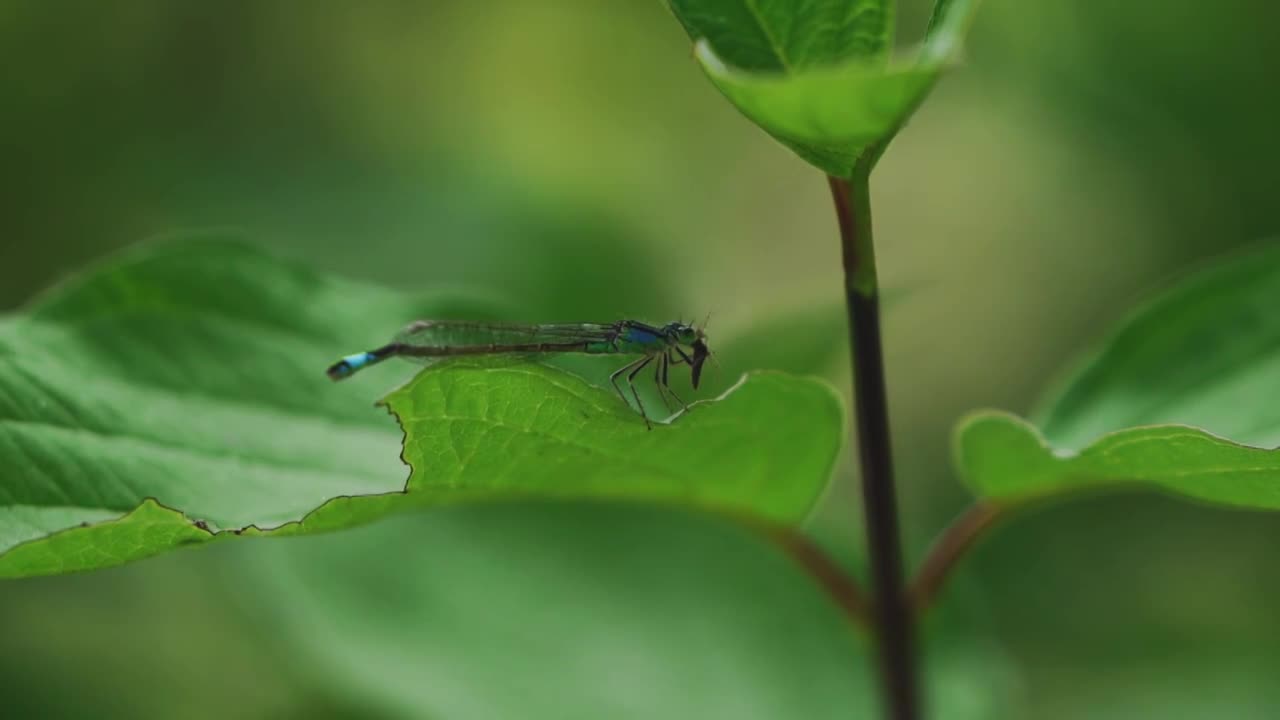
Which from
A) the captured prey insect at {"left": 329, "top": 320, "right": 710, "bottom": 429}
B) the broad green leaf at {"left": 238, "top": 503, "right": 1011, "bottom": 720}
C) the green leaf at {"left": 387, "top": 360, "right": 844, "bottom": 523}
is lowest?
the green leaf at {"left": 387, "top": 360, "right": 844, "bottom": 523}

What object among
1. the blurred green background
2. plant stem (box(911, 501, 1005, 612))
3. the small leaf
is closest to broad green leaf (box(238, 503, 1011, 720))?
the blurred green background

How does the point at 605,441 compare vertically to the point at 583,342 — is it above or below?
below

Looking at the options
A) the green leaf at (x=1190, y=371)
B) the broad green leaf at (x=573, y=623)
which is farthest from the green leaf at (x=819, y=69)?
the broad green leaf at (x=573, y=623)

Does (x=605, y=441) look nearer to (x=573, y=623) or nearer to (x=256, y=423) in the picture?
(x=256, y=423)

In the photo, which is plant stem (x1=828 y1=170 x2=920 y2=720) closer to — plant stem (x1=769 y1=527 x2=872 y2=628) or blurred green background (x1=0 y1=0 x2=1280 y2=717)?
plant stem (x1=769 y1=527 x2=872 y2=628)

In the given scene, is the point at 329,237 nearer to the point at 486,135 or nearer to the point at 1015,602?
the point at 486,135

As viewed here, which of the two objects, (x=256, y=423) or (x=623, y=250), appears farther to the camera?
(x=623, y=250)

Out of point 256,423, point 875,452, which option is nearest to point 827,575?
point 875,452
